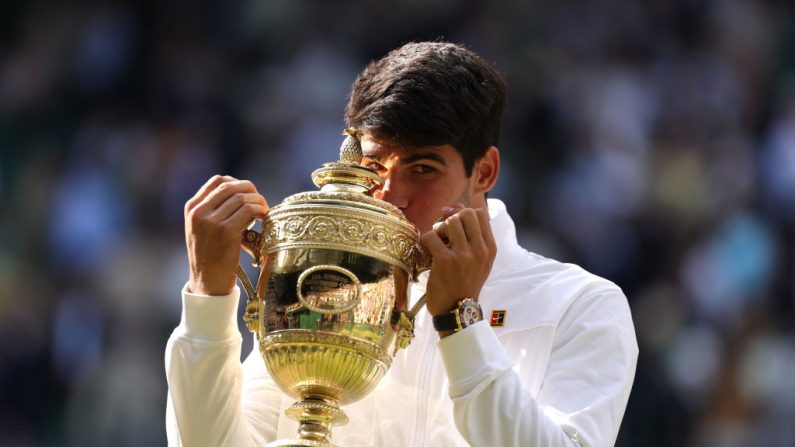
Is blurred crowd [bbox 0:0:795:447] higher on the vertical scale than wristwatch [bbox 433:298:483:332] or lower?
higher

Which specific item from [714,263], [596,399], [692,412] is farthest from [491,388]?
[714,263]

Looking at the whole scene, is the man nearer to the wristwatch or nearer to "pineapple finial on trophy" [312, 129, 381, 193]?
the wristwatch

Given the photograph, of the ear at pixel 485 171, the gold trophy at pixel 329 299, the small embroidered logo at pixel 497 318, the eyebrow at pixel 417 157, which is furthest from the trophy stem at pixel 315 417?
the ear at pixel 485 171

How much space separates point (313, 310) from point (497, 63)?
225 inches

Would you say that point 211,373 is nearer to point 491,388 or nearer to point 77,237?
point 491,388

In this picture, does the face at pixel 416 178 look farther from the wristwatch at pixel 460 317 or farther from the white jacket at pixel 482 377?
the wristwatch at pixel 460 317

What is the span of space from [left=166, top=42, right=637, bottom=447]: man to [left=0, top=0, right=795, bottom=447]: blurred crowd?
3.77 m

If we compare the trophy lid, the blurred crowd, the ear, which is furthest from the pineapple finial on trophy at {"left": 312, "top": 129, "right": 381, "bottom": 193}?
the blurred crowd

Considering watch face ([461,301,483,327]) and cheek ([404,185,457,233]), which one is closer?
watch face ([461,301,483,327])

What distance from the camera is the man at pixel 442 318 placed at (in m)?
2.41

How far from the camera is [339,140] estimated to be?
24.0 feet

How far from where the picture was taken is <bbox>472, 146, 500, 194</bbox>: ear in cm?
311

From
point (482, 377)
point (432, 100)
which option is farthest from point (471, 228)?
point (432, 100)

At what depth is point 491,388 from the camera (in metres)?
2.39
